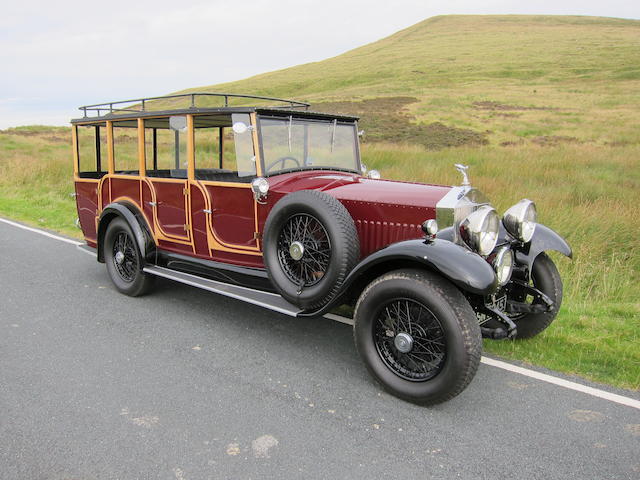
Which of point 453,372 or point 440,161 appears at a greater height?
point 440,161

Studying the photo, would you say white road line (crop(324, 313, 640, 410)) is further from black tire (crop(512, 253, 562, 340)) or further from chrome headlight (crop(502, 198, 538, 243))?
chrome headlight (crop(502, 198, 538, 243))

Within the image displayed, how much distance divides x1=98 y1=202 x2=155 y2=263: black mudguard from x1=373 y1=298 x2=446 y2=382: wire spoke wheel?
2856 millimetres

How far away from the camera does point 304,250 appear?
4027 millimetres

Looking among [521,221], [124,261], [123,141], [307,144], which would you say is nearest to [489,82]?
[123,141]

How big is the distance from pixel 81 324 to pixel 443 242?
11.2ft

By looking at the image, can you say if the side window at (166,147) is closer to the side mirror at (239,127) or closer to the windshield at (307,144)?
the side mirror at (239,127)

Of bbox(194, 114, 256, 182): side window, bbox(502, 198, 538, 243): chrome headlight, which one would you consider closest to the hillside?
bbox(194, 114, 256, 182): side window

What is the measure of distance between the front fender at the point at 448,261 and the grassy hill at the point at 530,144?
4.16 feet

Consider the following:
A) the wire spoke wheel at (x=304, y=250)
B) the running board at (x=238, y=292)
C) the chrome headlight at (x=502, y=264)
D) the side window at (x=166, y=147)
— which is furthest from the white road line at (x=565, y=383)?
the side window at (x=166, y=147)

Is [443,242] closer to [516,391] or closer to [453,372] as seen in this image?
[453,372]

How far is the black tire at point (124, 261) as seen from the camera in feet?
17.8

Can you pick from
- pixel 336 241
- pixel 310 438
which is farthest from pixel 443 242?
pixel 310 438

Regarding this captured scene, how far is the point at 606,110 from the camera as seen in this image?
31969mm

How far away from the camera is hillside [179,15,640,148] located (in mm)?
27078
